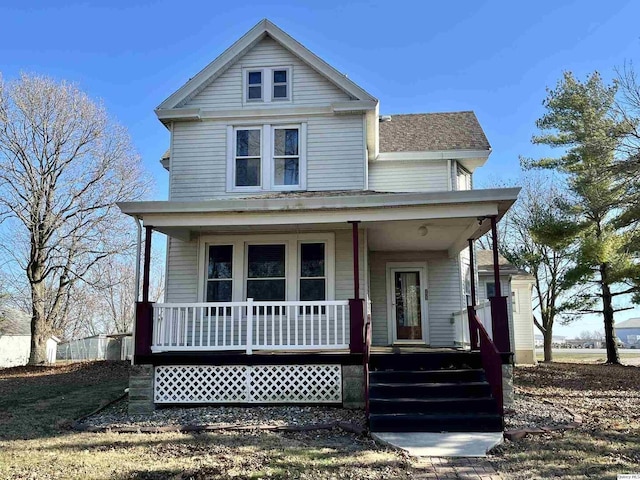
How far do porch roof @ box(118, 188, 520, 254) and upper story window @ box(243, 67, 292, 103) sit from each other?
3.47 m

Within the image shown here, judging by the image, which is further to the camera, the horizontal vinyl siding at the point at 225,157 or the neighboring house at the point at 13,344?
the neighboring house at the point at 13,344

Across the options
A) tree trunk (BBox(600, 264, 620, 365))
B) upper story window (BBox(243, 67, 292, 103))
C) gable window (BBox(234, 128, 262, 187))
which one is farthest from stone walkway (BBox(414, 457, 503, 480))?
tree trunk (BBox(600, 264, 620, 365))

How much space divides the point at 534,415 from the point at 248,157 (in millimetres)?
7591

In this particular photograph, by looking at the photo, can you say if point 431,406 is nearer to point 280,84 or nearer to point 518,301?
point 280,84

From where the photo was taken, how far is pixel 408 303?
494 inches

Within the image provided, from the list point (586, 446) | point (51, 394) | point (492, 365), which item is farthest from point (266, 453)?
point (51, 394)

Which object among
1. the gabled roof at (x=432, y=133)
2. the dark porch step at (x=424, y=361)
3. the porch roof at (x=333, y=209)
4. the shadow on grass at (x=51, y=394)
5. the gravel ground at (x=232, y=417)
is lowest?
the shadow on grass at (x=51, y=394)

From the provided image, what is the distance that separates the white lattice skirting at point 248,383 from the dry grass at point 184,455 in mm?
1569

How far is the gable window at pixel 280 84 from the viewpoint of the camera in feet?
37.9

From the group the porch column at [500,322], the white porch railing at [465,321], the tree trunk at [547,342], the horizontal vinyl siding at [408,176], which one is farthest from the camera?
the tree trunk at [547,342]

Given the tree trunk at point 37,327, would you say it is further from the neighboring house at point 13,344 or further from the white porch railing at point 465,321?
the white porch railing at point 465,321

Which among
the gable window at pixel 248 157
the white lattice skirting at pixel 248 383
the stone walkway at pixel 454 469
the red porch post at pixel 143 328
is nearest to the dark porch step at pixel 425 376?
the white lattice skirting at pixel 248 383

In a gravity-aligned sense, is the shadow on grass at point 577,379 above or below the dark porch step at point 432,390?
below

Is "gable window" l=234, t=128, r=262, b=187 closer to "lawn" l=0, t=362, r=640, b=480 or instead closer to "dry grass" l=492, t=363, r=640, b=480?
"lawn" l=0, t=362, r=640, b=480
